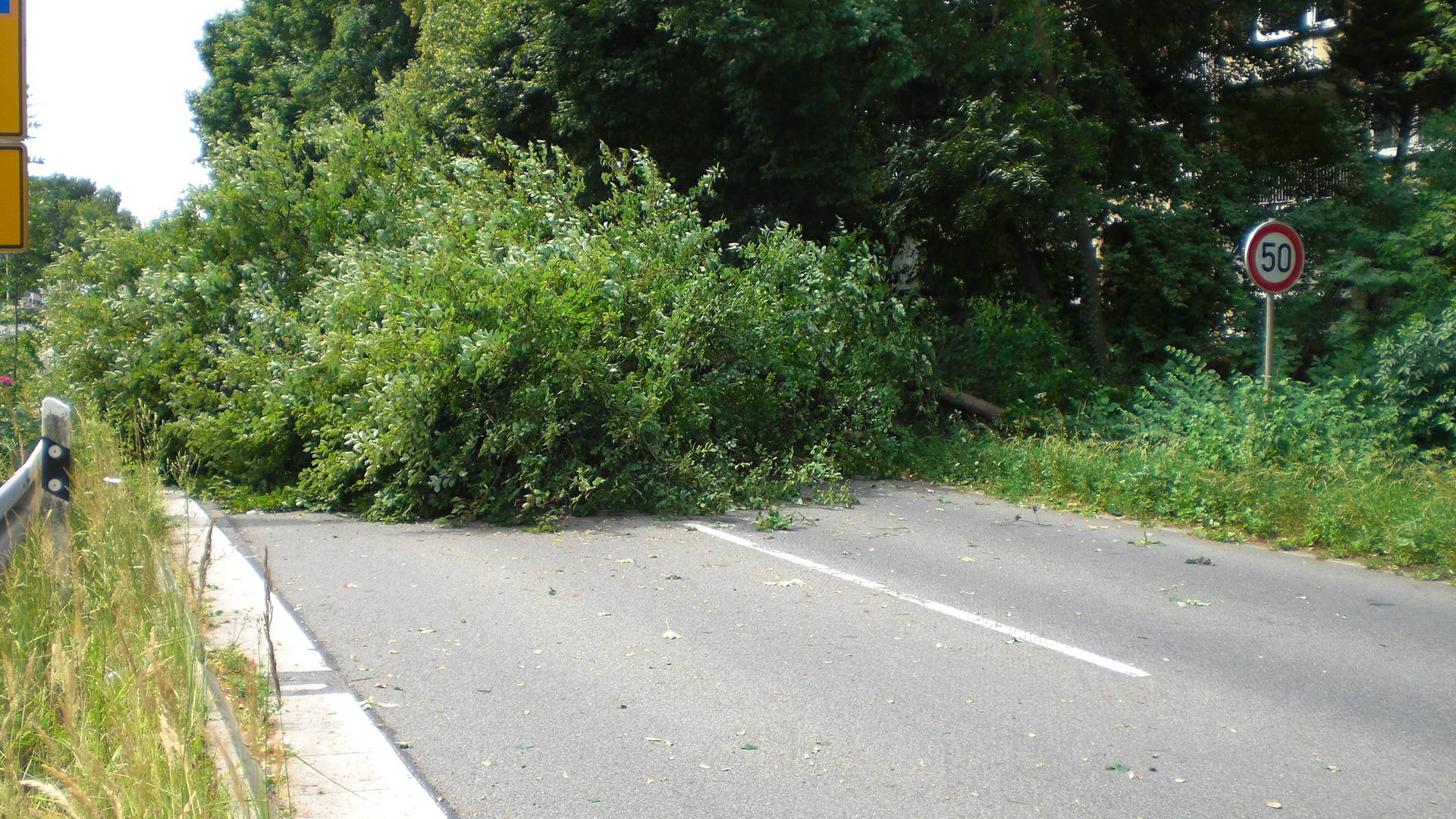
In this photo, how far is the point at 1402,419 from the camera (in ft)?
43.1

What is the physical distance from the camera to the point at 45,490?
4.97m

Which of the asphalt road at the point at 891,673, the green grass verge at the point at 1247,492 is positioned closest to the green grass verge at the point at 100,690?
the asphalt road at the point at 891,673

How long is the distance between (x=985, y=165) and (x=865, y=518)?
315 inches

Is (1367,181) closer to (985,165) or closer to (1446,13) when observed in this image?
(1446,13)

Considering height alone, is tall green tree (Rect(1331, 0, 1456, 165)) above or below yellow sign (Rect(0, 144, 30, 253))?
above

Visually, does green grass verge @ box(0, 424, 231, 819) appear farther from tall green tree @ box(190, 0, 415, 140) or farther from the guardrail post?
tall green tree @ box(190, 0, 415, 140)

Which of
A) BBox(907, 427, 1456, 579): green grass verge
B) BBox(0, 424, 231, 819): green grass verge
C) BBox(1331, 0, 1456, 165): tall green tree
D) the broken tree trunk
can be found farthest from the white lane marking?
BBox(1331, 0, 1456, 165): tall green tree

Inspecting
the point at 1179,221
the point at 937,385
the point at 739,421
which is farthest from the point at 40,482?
the point at 1179,221

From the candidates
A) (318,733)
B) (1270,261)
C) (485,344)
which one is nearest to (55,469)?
(318,733)

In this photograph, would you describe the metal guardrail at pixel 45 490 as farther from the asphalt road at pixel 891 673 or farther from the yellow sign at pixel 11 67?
the asphalt road at pixel 891 673

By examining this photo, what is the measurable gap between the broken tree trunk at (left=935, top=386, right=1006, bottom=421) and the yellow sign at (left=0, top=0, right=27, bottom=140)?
42.3ft

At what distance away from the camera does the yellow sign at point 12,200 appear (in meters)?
4.40

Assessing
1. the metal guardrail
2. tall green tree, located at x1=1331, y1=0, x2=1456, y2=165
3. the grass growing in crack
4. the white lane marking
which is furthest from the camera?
tall green tree, located at x1=1331, y1=0, x2=1456, y2=165

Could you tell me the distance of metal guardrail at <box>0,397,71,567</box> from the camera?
468cm
